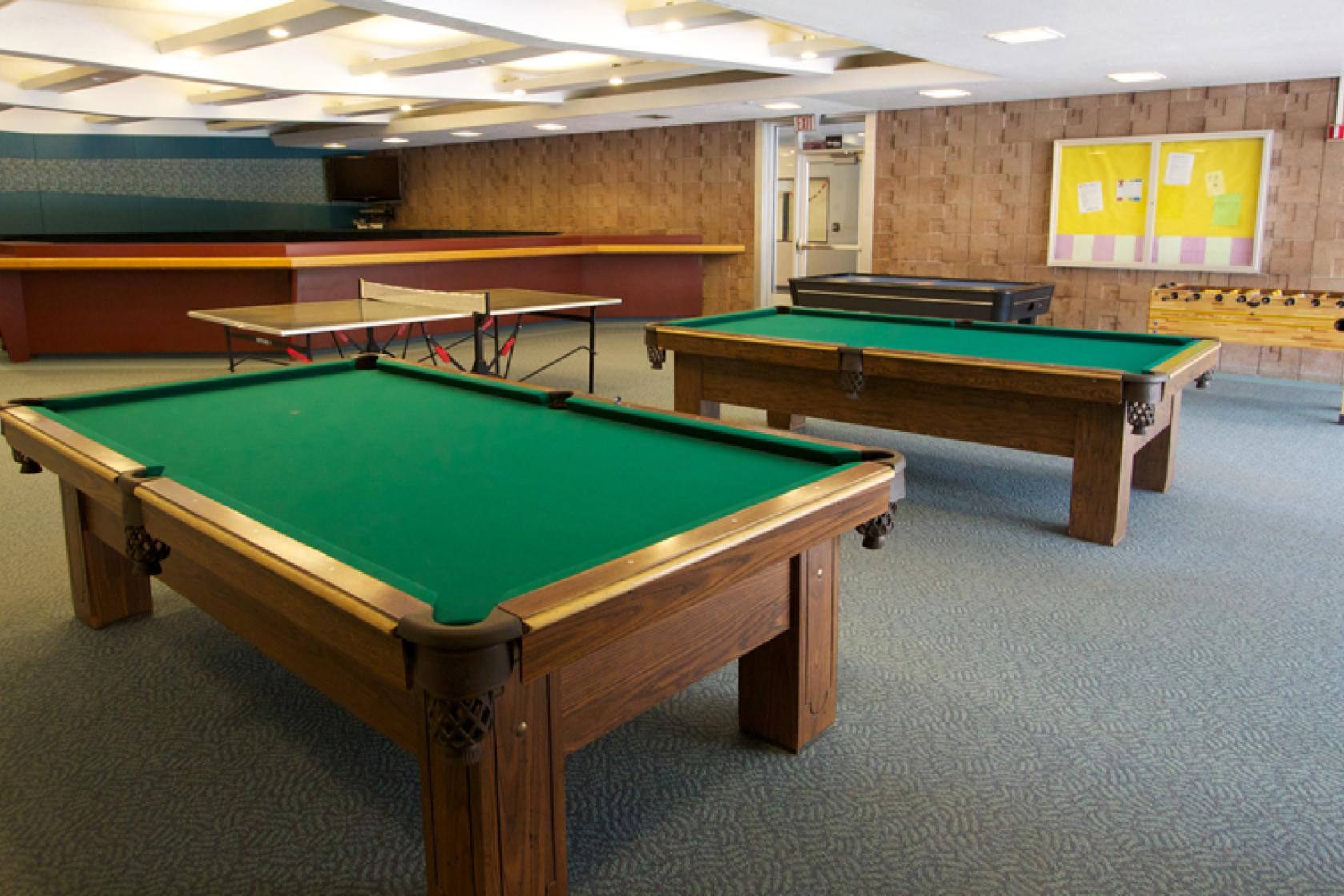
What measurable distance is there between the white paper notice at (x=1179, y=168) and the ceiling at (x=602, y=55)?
0.52 m

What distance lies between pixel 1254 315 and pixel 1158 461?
204 cm

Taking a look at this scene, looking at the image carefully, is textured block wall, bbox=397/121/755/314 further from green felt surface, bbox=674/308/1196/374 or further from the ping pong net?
green felt surface, bbox=674/308/1196/374

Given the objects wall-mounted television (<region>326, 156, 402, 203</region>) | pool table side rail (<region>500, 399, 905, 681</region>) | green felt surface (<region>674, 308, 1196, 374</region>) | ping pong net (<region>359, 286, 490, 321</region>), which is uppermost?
wall-mounted television (<region>326, 156, 402, 203</region>)

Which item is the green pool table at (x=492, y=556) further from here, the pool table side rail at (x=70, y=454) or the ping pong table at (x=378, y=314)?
the ping pong table at (x=378, y=314)

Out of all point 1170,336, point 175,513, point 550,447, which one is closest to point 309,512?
point 175,513

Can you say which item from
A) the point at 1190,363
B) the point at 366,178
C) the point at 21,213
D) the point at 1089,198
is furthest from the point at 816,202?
the point at 21,213

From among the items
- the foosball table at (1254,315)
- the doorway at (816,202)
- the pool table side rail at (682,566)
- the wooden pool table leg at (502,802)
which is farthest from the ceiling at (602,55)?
Answer: the wooden pool table leg at (502,802)

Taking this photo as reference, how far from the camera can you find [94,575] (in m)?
2.84

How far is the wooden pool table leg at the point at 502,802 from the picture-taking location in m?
1.48

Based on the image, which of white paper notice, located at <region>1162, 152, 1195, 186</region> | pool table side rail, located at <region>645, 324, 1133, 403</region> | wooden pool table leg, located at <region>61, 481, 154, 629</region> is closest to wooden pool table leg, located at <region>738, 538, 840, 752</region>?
pool table side rail, located at <region>645, 324, 1133, 403</region>

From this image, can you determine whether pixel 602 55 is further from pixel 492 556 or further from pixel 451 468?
pixel 492 556

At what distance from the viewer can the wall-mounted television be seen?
13898 mm

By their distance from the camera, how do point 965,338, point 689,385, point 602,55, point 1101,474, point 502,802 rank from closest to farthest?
1. point 502,802
2. point 1101,474
3. point 965,338
4. point 689,385
5. point 602,55

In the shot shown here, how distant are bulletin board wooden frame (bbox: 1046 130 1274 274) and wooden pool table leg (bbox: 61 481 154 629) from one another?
7.23 metres
